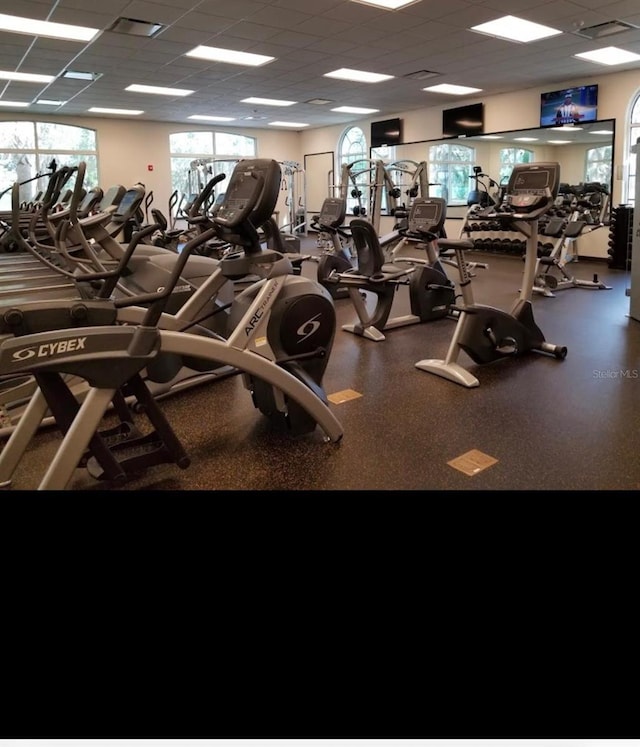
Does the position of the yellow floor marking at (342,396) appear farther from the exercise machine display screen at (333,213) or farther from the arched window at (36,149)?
the arched window at (36,149)

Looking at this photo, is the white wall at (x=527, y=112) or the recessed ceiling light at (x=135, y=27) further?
the white wall at (x=527, y=112)

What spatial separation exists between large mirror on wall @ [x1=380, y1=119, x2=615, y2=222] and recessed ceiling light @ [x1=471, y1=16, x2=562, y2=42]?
1.50m

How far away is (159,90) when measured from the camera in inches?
383

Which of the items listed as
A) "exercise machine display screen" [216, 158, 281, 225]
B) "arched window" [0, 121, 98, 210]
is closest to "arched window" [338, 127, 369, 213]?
"arched window" [0, 121, 98, 210]

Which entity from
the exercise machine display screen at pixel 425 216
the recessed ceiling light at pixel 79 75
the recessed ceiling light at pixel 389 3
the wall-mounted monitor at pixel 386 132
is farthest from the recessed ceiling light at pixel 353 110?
the exercise machine display screen at pixel 425 216

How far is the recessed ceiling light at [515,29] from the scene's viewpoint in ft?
20.7

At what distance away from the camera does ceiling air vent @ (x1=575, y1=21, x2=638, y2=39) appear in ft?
20.8

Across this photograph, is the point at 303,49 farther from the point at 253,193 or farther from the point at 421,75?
the point at 253,193

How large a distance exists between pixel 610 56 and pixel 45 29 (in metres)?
7.11

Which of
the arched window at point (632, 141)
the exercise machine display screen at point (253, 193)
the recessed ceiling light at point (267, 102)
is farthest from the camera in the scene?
the recessed ceiling light at point (267, 102)

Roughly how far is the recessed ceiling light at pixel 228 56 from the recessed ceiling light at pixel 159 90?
7.20 ft

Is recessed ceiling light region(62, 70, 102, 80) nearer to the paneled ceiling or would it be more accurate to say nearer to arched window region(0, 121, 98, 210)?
the paneled ceiling

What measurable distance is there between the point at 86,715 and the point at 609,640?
4.25 ft

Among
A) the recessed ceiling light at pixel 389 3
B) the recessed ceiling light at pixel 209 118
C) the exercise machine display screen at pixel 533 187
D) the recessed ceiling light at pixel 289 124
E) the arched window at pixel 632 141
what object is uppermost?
the recessed ceiling light at pixel 289 124
